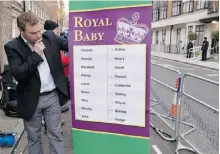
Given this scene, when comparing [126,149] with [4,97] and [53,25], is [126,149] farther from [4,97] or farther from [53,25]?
[4,97]

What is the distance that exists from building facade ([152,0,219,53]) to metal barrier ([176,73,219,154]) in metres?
23.2

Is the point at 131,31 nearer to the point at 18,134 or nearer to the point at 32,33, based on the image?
the point at 32,33

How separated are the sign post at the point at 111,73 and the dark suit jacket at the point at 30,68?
238mm

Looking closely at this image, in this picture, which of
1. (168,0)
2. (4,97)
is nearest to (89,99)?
(4,97)

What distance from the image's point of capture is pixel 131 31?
2393 mm

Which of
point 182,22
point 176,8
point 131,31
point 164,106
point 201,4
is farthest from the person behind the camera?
point 176,8

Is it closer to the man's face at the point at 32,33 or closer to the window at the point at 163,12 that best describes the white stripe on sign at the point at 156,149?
the man's face at the point at 32,33

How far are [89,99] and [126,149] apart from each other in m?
0.61

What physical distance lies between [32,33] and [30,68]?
340 millimetres

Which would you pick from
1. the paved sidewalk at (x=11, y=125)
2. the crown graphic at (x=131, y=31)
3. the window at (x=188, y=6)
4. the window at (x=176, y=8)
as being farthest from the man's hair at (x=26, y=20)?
the window at (x=176, y=8)

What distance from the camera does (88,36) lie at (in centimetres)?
259

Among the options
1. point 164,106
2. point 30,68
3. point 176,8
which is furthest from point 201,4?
point 30,68

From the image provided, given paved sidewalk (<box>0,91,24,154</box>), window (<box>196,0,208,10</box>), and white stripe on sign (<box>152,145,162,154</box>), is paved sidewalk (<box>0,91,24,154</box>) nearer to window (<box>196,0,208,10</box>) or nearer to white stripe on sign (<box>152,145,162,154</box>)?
white stripe on sign (<box>152,145,162,154</box>)

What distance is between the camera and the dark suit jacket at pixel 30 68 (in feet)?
8.54
